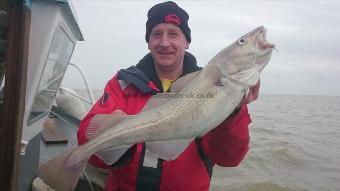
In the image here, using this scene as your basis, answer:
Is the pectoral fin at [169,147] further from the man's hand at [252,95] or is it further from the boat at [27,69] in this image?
the boat at [27,69]

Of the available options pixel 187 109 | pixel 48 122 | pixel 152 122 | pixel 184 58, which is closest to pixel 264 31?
pixel 187 109

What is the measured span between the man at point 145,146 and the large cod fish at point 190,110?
1.67ft

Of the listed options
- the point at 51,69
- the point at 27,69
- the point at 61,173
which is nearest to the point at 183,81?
the point at 61,173

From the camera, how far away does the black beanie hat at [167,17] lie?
429 centimetres

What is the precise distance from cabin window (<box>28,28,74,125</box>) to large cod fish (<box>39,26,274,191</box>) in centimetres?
161

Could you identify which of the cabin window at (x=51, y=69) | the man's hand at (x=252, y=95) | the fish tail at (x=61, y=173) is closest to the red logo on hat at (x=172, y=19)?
the cabin window at (x=51, y=69)

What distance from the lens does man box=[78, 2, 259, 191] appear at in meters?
3.64

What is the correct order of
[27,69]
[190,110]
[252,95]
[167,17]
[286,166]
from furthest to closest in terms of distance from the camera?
[286,166] < [167,17] < [27,69] < [252,95] < [190,110]

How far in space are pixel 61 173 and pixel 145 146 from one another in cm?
110

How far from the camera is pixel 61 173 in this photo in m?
3.00

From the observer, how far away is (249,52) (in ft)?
9.46

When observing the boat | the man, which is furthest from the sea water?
the man

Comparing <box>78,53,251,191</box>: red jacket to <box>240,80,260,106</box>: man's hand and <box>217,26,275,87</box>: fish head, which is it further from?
<box>217,26,275,87</box>: fish head

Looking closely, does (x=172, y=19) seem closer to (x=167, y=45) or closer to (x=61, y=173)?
(x=167, y=45)
